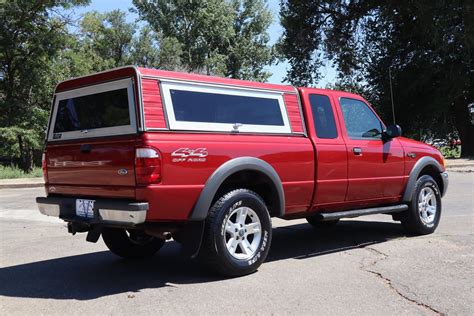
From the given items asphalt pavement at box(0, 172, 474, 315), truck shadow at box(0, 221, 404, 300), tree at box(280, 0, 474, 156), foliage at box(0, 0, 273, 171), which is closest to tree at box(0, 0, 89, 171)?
foliage at box(0, 0, 273, 171)

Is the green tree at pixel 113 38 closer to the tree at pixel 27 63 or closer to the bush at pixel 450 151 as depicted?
the tree at pixel 27 63

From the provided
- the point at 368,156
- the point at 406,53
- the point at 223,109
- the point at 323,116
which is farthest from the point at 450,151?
the point at 223,109

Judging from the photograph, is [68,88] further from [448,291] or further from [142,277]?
[448,291]

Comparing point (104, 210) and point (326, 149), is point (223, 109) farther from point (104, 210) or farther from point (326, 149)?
point (104, 210)

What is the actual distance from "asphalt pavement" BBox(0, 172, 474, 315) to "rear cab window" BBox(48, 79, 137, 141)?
1.57 m

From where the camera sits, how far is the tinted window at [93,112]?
515 cm

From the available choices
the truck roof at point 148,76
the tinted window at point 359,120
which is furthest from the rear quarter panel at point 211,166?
the tinted window at point 359,120

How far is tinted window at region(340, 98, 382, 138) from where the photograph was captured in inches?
272

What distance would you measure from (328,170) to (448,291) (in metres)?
2.05

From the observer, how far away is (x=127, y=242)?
20.9 feet

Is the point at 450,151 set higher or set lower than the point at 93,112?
lower

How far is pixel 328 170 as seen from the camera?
634cm

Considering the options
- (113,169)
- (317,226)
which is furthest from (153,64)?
(113,169)

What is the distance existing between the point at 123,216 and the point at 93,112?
4.39 ft
